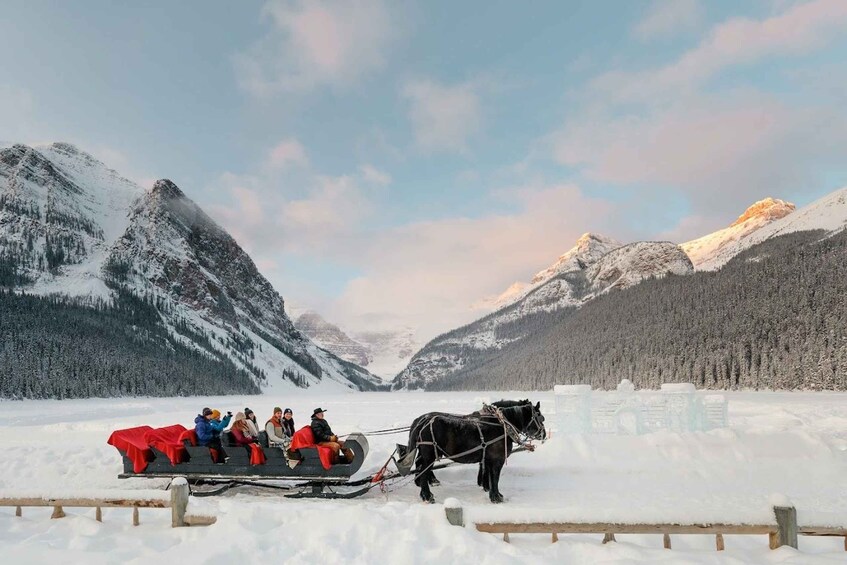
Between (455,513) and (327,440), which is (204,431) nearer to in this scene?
(327,440)

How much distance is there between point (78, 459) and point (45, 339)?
95.5m

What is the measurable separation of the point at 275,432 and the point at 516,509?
707 centimetres

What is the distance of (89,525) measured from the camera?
7.78 m

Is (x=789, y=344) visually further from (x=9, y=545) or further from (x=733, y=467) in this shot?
(x=9, y=545)

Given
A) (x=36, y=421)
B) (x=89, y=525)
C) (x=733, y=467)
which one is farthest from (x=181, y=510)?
(x=36, y=421)

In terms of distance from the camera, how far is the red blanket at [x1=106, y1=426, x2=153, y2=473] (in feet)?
36.9

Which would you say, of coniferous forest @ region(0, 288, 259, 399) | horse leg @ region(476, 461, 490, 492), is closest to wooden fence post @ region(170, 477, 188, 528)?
horse leg @ region(476, 461, 490, 492)

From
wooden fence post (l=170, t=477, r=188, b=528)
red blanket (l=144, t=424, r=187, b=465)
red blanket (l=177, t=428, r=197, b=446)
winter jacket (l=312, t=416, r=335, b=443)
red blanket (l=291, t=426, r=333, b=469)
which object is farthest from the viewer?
red blanket (l=177, t=428, r=197, b=446)

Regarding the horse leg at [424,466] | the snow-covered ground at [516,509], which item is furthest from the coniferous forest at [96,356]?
the horse leg at [424,466]

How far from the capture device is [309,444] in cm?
1083

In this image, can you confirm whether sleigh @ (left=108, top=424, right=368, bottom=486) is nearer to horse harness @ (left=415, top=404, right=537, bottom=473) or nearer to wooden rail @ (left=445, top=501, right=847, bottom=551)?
horse harness @ (left=415, top=404, right=537, bottom=473)

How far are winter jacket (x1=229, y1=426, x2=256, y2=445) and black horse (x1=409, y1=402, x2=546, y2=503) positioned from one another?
11.9 feet

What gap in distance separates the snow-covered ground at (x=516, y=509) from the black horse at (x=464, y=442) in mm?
570

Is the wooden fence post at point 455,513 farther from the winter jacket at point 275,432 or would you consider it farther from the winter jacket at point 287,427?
the winter jacket at point 287,427
